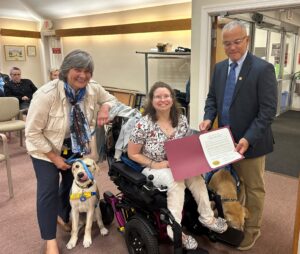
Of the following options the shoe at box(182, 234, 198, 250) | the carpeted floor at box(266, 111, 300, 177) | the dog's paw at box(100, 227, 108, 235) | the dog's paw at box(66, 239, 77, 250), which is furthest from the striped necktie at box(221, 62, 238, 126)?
the carpeted floor at box(266, 111, 300, 177)

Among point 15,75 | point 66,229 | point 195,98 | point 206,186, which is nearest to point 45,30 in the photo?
point 15,75

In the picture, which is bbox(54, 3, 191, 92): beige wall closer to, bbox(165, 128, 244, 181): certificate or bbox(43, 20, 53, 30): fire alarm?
bbox(43, 20, 53, 30): fire alarm

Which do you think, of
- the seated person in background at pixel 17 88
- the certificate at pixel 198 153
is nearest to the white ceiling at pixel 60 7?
the seated person in background at pixel 17 88

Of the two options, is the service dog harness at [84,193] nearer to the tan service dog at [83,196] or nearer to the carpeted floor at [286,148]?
the tan service dog at [83,196]

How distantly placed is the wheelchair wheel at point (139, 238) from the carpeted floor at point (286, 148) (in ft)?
7.33

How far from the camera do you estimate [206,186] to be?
1924 mm

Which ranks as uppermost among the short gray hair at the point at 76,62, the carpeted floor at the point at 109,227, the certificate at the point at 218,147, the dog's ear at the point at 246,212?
the short gray hair at the point at 76,62

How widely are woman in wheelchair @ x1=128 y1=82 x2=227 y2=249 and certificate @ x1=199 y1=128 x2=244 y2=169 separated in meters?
0.19

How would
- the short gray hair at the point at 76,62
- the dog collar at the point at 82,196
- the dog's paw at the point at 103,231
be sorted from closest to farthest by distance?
the short gray hair at the point at 76,62 → the dog collar at the point at 82,196 → the dog's paw at the point at 103,231

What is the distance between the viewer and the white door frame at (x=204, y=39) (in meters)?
2.86

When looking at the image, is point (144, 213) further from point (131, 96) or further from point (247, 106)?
point (131, 96)

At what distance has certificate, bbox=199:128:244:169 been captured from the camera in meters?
1.68

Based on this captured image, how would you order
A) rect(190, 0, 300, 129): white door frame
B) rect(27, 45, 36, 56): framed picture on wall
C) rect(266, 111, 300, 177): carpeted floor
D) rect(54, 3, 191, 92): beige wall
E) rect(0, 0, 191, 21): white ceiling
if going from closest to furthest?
rect(190, 0, 300, 129): white door frame → rect(266, 111, 300, 177): carpeted floor → rect(54, 3, 191, 92): beige wall → rect(0, 0, 191, 21): white ceiling → rect(27, 45, 36, 56): framed picture on wall

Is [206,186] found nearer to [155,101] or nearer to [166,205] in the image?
[166,205]
